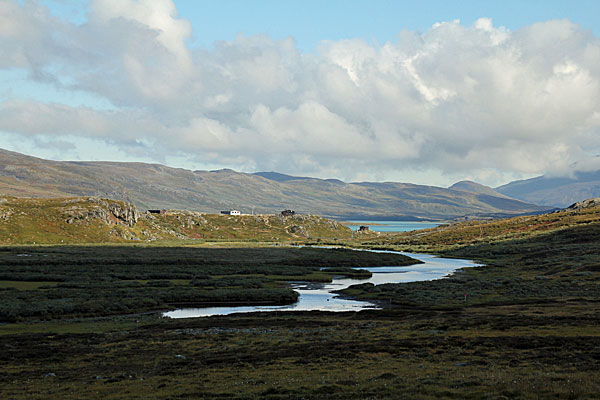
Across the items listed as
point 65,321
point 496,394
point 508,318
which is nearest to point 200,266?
point 65,321

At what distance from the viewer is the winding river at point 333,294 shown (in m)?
77.4

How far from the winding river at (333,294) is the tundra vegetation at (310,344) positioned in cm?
562

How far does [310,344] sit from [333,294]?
168ft

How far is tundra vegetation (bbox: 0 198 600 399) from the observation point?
28609 mm

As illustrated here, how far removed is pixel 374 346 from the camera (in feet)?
140

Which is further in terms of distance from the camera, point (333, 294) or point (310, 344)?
point (333, 294)

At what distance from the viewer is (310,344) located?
4525cm

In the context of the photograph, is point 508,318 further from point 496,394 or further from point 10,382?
point 10,382

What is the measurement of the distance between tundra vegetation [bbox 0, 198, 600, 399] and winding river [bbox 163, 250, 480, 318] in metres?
5.62

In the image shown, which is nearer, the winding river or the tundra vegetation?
the tundra vegetation

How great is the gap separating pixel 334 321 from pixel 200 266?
8049cm

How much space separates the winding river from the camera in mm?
77375

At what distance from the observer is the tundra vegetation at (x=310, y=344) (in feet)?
93.9

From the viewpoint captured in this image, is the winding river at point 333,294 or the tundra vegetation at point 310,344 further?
the winding river at point 333,294
